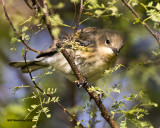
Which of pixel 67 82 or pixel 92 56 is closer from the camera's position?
pixel 92 56

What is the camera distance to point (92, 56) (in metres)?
2.61

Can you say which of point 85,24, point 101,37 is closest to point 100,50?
point 101,37

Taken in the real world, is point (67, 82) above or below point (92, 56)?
below

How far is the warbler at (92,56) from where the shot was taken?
8.41 feet

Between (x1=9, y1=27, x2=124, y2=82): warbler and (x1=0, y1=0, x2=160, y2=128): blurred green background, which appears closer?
(x1=0, y1=0, x2=160, y2=128): blurred green background

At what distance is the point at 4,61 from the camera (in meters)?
2.90

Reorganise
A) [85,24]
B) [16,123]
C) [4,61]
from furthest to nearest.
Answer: [4,61]
[85,24]
[16,123]

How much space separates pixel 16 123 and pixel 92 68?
2.89ft

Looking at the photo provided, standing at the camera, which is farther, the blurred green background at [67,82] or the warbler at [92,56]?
the warbler at [92,56]

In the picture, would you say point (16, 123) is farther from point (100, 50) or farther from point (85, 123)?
point (100, 50)

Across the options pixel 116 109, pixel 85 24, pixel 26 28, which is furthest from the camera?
pixel 85 24

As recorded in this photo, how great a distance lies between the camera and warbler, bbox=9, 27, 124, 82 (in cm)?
256

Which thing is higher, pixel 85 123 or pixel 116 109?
pixel 116 109

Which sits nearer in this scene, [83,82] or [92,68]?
[83,82]
